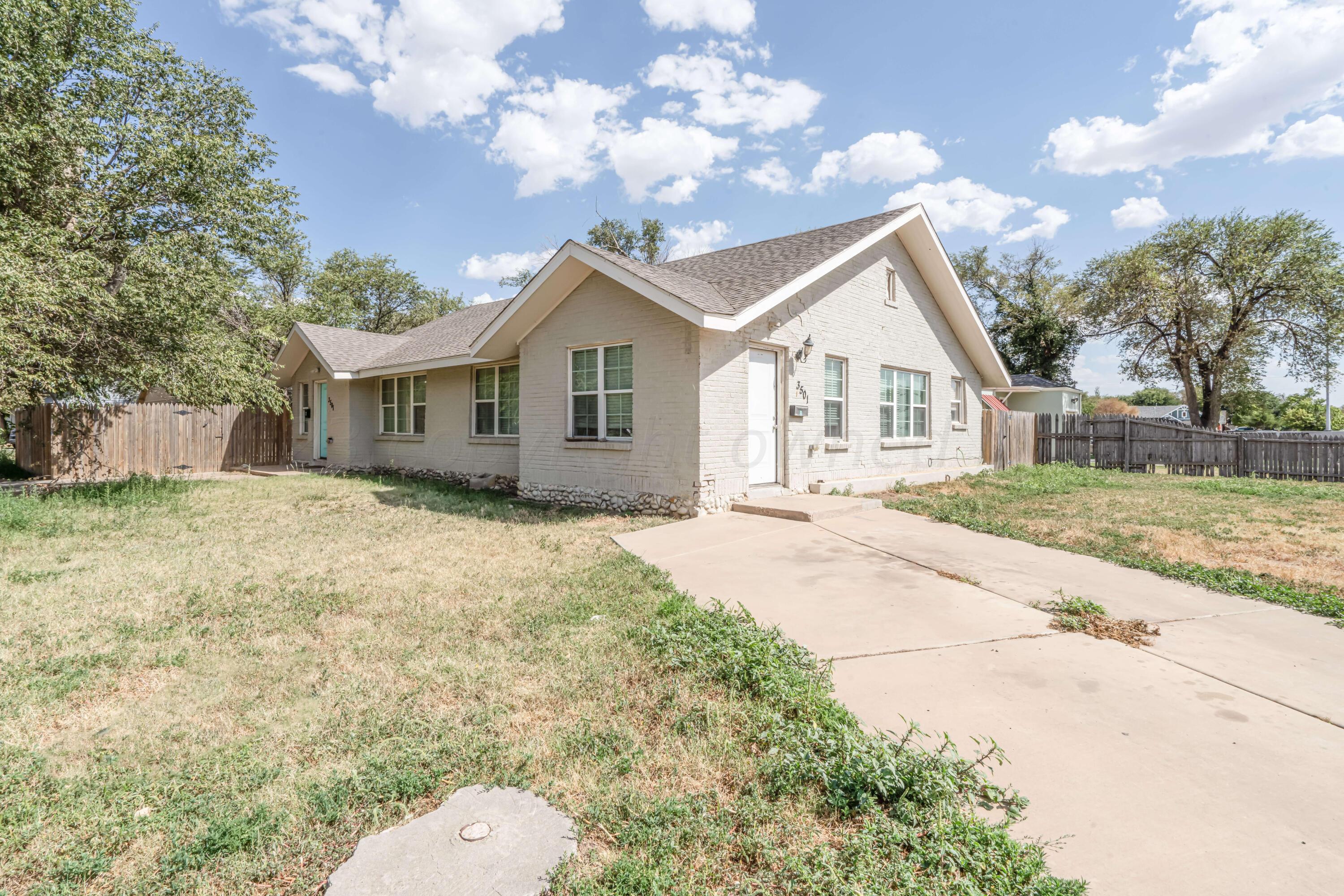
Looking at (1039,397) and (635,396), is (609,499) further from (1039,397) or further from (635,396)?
(1039,397)

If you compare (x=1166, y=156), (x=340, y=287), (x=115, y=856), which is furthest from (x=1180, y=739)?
(x=340, y=287)

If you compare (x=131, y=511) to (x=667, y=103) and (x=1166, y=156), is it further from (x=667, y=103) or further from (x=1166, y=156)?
(x=1166, y=156)

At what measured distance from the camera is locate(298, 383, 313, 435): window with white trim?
18484 mm

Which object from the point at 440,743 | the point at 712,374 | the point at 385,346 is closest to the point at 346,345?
the point at 385,346

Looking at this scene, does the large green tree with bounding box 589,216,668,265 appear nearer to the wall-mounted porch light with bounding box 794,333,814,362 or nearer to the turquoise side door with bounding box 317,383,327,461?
the turquoise side door with bounding box 317,383,327,461

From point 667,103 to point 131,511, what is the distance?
16650 millimetres

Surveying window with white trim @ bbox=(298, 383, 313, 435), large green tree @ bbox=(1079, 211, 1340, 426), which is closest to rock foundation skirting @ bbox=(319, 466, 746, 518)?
window with white trim @ bbox=(298, 383, 313, 435)

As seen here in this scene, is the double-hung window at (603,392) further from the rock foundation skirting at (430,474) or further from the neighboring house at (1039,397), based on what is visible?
the neighboring house at (1039,397)

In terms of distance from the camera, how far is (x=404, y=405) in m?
16.0

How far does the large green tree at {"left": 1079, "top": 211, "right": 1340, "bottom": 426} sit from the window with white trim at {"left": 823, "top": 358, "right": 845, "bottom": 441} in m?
25.6

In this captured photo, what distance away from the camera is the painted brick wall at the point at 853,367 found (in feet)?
29.3

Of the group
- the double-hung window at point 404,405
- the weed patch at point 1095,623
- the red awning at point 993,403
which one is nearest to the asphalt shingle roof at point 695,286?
the double-hung window at point 404,405

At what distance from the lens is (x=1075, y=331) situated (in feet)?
114

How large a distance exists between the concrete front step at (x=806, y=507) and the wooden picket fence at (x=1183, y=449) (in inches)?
460
